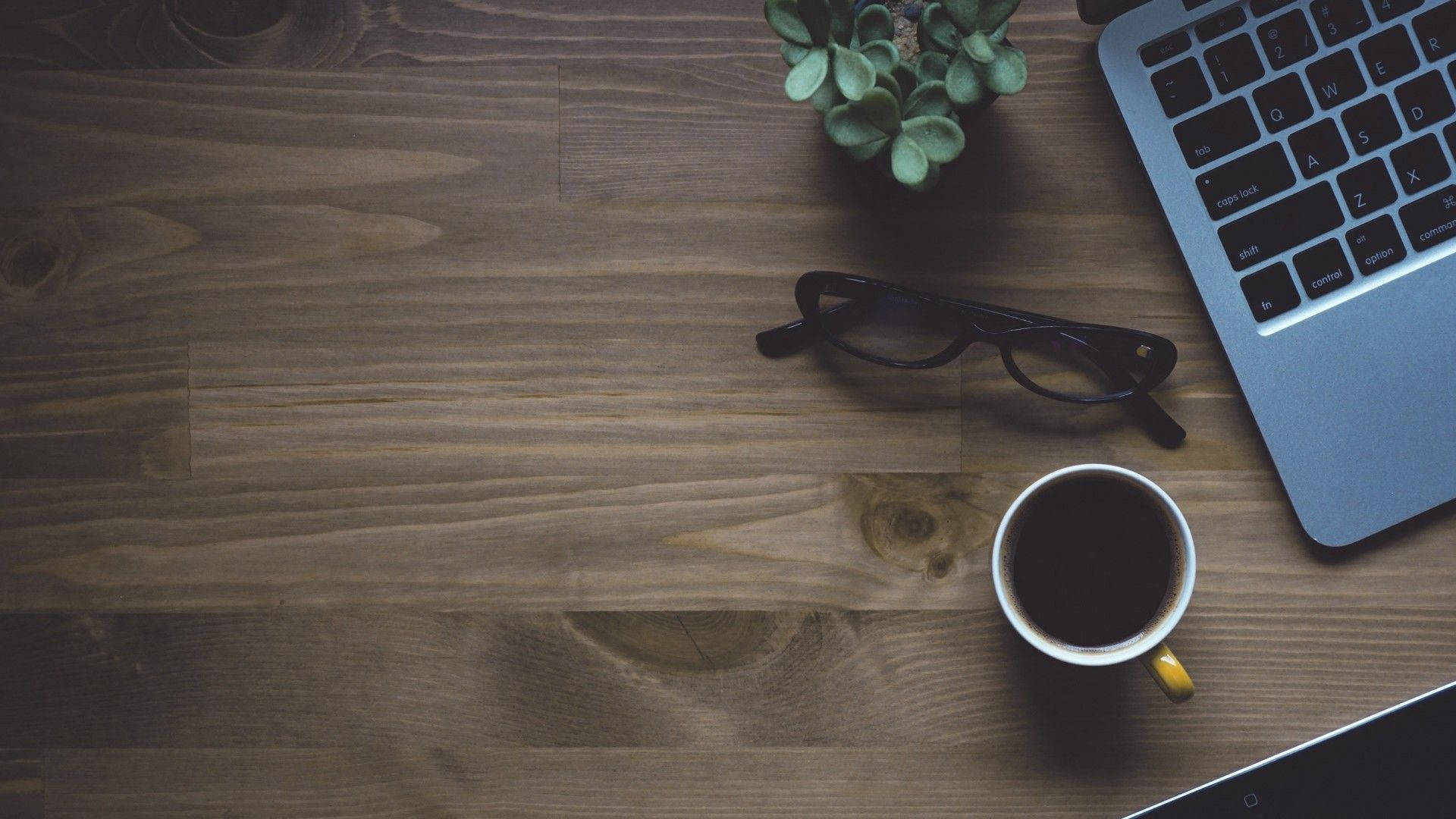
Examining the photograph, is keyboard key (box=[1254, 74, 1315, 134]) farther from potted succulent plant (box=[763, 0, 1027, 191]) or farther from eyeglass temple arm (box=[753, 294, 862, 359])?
eyeglass temple arm (box=[753, 294, 862, 359])

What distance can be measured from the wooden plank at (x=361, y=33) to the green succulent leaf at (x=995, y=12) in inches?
5.9

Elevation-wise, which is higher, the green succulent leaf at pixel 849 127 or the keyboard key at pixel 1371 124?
the green succulent leaf at pixel 849 127

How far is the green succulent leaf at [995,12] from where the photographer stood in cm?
50

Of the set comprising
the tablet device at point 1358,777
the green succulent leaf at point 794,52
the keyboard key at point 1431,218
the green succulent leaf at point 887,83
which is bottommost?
the tablet device at point 1358,777

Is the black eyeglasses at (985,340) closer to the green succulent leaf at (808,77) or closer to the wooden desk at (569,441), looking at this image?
the wooden desk at (569,441)

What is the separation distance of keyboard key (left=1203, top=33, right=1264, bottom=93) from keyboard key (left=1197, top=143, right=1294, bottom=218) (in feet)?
0.14

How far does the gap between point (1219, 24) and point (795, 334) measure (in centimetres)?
32

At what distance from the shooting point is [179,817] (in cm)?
62

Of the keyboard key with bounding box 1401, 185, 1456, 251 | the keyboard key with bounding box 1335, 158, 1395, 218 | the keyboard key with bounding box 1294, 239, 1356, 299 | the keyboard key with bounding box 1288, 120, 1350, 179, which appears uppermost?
the keyboard key with bounding box 1288, 120, 1350, 179

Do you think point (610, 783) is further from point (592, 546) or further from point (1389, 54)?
point (1389, 54)

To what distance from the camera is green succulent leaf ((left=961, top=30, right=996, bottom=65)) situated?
50cm

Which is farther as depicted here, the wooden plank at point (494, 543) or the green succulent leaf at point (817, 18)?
the wooden plank at point (494, 543)

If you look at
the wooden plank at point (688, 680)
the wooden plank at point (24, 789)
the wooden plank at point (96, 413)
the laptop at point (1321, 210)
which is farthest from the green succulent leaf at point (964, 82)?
the wooden plank at point (24, 789)

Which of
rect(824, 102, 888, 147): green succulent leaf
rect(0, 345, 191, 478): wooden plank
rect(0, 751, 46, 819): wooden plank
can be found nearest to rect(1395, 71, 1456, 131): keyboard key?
rect(824, 102, 888, 147): green succulent leaf
